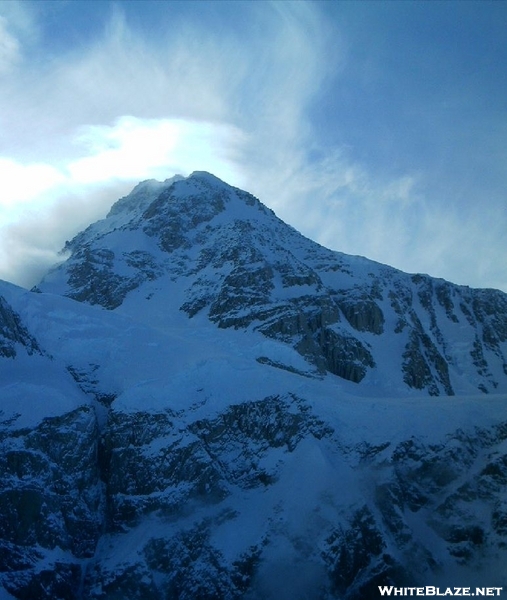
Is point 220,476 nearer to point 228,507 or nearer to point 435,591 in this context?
point 228,507

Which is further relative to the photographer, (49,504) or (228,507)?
(228,507)

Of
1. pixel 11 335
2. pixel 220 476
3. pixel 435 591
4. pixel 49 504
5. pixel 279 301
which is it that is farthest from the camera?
pixel 279 301

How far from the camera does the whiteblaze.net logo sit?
91.4 meters

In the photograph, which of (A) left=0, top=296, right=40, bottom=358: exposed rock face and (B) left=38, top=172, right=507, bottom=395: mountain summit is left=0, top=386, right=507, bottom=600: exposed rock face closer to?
(A) left=0, top=296, right=40, bottom=358: exposed rock face

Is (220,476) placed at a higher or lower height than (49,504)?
higher

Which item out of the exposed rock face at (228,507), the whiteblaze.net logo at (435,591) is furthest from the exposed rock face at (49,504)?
the whiteblaze.net logo at (435,591)

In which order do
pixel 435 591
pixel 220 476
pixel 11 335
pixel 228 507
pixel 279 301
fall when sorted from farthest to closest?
pixel 279 301 < pixel 11 335 < pixel 220 476 < pixel 228 507 < pixel 435 591

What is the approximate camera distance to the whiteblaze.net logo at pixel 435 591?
91.4 meters

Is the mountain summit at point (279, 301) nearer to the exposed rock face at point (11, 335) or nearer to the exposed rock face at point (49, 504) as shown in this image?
the exposed rock face at point (11, 335)

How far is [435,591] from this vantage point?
92.8 m

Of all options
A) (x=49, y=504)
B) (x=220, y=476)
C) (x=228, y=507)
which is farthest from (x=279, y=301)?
(x=49, y=504)

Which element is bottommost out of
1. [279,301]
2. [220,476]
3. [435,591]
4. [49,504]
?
[49,504]

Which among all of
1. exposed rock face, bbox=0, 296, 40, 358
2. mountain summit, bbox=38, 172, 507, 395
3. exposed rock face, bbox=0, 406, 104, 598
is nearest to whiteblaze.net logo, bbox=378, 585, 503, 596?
exposed rock face, bbox=0, 406, 104, 598

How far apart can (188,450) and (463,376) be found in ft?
356
